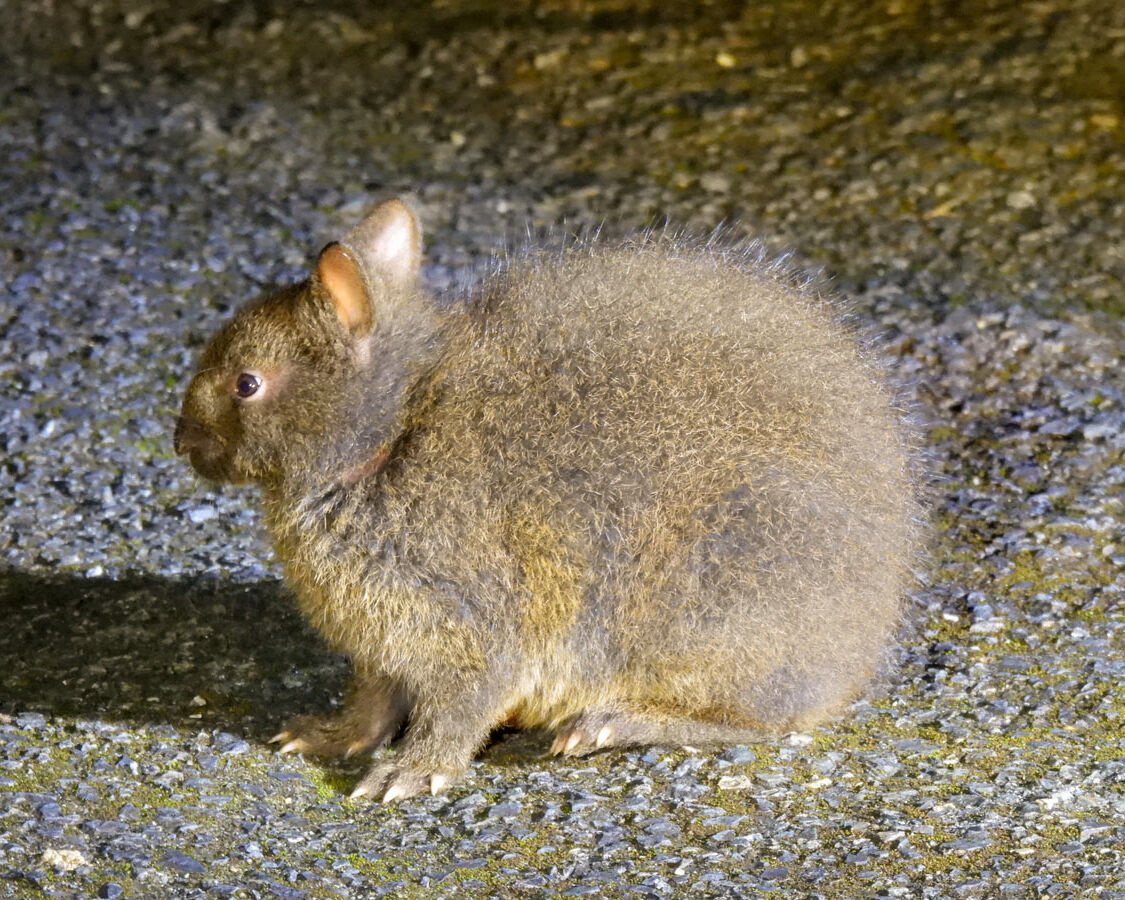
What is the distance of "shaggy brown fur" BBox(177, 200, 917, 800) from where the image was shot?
177 inches

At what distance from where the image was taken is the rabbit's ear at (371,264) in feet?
14.7

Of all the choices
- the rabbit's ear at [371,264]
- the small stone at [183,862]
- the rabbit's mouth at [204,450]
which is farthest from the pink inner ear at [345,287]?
the small stone at [183,862]

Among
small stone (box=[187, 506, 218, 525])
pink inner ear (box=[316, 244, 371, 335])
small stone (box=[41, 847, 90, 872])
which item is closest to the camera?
small stone (box=[41, 847, 90, 872])

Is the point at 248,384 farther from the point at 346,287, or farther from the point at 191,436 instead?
the point at 346,287

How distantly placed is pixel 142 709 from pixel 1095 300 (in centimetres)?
449

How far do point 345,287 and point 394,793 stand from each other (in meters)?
1.42

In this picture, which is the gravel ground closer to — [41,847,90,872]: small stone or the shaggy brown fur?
[41,847,90,872]: small stone

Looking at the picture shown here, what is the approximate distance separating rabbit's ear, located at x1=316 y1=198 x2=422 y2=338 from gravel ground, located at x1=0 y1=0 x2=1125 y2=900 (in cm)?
50

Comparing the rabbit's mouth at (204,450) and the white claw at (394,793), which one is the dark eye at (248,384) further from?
the white claw at (394,793)

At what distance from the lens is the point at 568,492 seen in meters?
4.48

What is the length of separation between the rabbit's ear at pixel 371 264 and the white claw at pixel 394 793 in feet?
4.19

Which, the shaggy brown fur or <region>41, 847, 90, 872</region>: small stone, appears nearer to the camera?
<region>41, 847, 90, 872</region>: small stone

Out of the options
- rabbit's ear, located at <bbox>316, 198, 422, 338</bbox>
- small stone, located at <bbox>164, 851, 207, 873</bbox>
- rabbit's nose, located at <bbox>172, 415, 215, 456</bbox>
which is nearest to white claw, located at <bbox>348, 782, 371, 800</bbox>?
small stone, located at <bbox>164, 851, 207, 873</bbox>

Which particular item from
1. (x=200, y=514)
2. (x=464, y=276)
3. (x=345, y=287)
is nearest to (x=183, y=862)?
(x=345, y=287)
